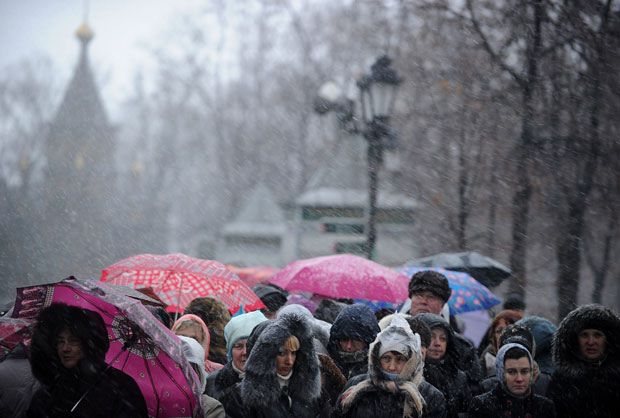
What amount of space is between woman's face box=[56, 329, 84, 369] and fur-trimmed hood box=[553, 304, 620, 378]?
3.49 metres

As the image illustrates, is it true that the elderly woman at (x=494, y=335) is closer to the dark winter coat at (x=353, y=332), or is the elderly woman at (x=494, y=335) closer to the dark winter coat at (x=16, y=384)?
the dark winter coat at (x=353, y=332)

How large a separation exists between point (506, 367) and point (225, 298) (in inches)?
129

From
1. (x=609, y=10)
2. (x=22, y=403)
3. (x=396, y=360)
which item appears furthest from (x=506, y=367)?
(x=609, y=10)

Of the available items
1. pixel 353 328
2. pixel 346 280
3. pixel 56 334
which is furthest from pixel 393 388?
pixel 346 280

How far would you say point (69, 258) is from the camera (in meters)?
47.9

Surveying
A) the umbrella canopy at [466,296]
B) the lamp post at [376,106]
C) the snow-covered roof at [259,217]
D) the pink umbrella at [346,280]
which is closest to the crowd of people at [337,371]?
the pink umbrella at [346,280]

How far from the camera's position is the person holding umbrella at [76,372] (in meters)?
4.95

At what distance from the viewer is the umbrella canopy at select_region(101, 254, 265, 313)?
8.60m

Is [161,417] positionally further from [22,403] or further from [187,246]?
[187,246]

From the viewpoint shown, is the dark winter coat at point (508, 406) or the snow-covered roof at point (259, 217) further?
the snow-covered roof at point (259, 217)

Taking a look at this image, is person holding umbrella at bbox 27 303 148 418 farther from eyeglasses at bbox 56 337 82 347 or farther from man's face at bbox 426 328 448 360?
man's face at bbox 426 328 448 360

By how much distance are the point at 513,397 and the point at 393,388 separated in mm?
1035

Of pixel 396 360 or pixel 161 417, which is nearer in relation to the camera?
pixel 161 417

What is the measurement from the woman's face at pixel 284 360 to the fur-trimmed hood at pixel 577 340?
6.87ft
